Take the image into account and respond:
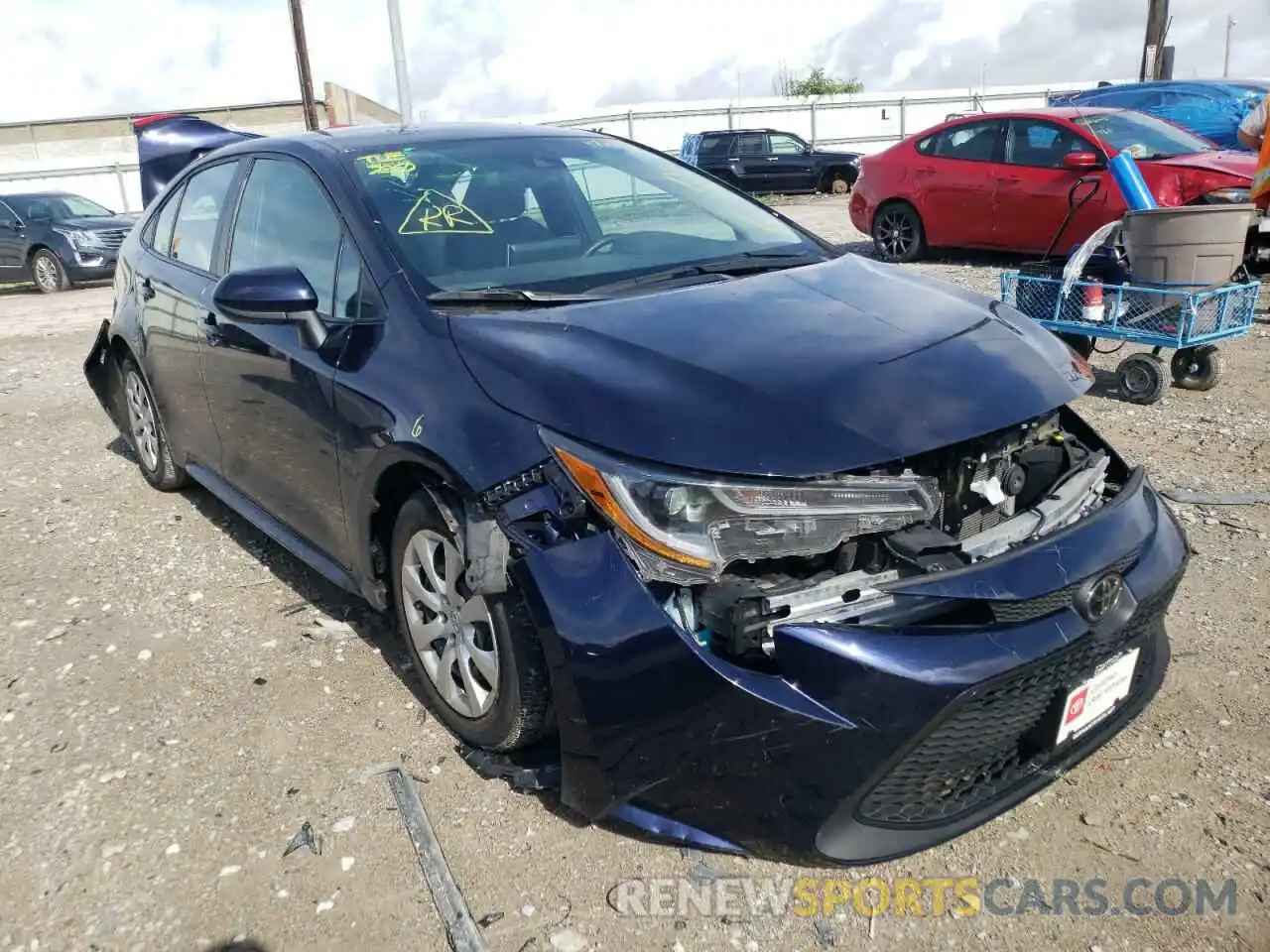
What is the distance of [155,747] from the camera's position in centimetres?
292

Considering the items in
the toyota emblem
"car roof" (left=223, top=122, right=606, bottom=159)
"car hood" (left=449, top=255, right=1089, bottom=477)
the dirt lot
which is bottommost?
the dirt lot

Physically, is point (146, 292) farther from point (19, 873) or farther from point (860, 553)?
point (860, 553)

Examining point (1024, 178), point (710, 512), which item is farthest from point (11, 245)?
point (710, 512)

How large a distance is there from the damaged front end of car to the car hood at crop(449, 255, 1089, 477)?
0.08 meters

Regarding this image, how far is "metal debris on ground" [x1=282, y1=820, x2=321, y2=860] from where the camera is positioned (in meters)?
Result: 2.46

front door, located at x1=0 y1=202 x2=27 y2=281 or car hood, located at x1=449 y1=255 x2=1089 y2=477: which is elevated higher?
car hood, located at x1=449 y1=255 x2=1089 y2=477

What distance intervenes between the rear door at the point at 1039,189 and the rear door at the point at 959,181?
130 mm

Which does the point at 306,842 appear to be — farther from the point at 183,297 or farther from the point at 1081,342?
the point at 1081,342

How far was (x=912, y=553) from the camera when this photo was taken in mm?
2125

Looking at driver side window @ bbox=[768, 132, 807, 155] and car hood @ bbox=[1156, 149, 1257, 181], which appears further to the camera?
driver side window @ bbox=[768, 132, 807, 155]

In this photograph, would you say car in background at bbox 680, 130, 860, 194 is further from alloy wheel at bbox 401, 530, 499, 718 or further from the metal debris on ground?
the metal debris on ground

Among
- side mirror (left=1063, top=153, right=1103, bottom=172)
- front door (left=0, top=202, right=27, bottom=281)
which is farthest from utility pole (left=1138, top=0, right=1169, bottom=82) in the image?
front door (left=0, top=202, right=27, bottom=281)

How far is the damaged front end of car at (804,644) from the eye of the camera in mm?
1988

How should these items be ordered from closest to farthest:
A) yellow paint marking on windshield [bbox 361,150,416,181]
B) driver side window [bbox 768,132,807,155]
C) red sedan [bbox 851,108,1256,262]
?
yellow paint marking on windshield [bbox 361,150,416,181] → red sedan [bbox 851,108,1256,262] → driver side window [bbox 768,132,807,155]
